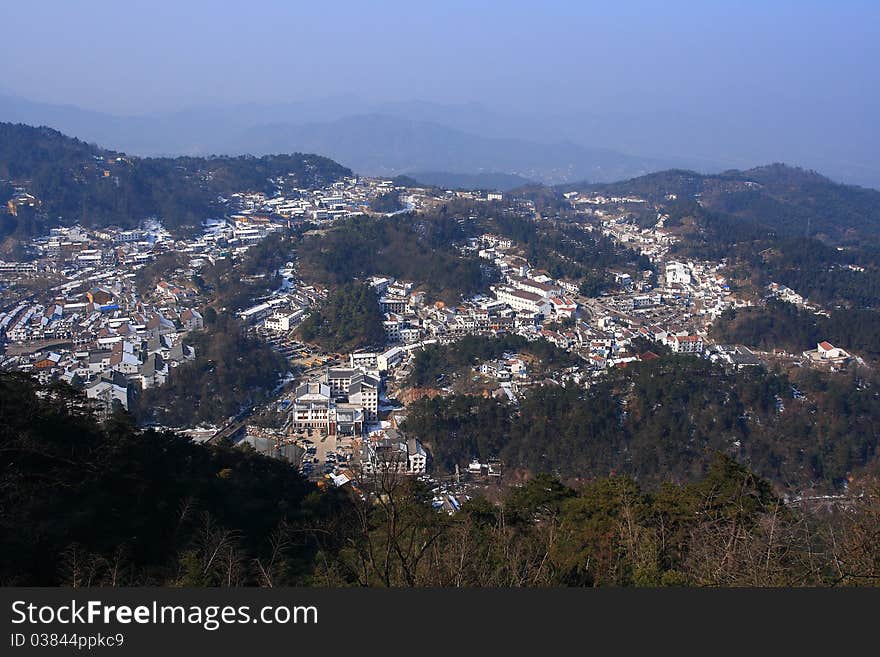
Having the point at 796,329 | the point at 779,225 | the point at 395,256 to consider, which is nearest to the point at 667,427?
the point at 796,329

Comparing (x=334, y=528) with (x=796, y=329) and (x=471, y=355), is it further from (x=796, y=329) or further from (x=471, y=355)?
(x=796, y=329)

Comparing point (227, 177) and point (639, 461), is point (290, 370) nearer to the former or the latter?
Answer: point (639, 461)

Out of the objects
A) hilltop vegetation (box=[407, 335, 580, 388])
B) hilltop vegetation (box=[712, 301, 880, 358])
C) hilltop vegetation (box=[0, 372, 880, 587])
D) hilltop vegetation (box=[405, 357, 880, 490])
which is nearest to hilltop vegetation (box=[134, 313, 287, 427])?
hilltop vegetation (box=[407, 335, 580, 388])

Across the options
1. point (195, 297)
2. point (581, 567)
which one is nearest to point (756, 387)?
point (581, 567)

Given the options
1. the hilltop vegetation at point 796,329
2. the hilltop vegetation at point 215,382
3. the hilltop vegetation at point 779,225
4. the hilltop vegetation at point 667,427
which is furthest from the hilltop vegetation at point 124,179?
the hilltop vegetation at point 796,329

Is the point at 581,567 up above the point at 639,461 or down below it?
above

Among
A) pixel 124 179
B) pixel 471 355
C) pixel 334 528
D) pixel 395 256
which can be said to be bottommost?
pixel 471 355

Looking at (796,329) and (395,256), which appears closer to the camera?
(796,329)
